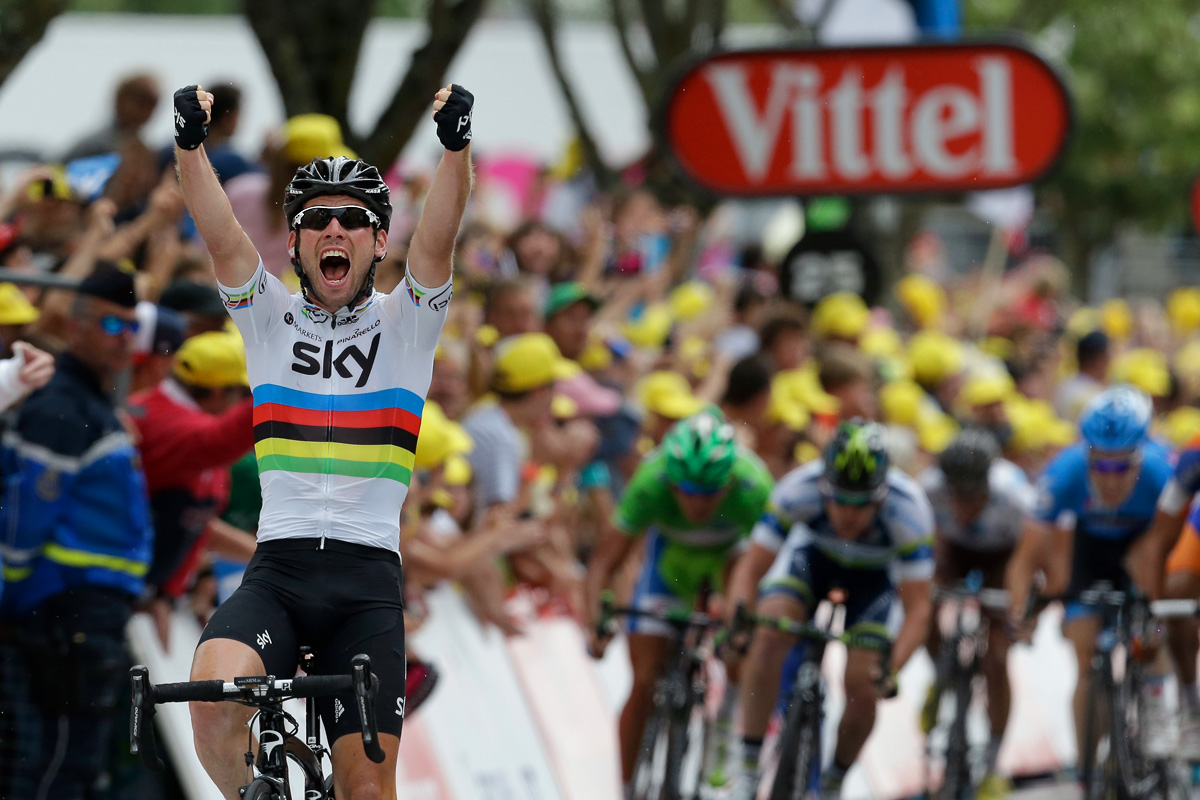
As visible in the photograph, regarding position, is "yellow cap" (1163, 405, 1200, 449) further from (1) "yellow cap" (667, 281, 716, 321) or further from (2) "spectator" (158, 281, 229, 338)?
(2) "spectator" (158, 281, 229, 338)

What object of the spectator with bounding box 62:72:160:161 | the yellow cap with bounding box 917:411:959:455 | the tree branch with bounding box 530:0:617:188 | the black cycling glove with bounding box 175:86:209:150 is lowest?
the black cycling glove with bounding box 175:86:209:150

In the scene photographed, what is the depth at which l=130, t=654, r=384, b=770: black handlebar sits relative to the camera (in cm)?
450

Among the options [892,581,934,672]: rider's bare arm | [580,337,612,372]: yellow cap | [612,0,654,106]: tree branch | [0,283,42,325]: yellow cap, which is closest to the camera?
[0,283,42,325]: yellow cap

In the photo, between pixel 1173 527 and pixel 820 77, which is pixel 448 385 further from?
pixel 820 77

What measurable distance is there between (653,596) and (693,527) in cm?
43

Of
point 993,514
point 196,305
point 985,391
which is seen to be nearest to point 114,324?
point 196,305

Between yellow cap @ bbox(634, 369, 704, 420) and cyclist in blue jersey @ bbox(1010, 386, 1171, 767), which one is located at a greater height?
yellow cap @ bbox(634, 369, 704, 420)

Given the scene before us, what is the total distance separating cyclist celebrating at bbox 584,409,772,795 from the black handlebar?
3.61 meters

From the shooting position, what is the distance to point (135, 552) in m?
6.76

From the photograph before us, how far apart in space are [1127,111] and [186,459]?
30.1 m

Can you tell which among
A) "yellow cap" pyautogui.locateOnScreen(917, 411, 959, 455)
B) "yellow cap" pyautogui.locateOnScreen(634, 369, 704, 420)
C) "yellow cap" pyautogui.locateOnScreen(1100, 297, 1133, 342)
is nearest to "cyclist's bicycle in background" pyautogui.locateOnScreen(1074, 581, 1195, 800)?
Answer: "yellow cap" pyautogui.locateOnScreen(634, 369, 704, 420)

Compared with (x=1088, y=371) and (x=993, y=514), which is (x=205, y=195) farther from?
(x=1088, y=371)

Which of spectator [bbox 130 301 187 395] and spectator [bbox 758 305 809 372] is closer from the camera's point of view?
spectator [bbox 130 301 187 395]

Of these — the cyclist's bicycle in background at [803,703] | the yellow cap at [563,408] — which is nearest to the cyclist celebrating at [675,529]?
the cyclist's bicycle in background at [803,703]
